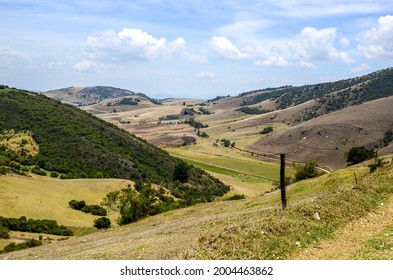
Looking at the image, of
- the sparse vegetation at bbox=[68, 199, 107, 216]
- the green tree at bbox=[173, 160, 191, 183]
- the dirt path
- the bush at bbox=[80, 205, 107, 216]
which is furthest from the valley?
the bush at bbox=[80, 205, 107, 216]

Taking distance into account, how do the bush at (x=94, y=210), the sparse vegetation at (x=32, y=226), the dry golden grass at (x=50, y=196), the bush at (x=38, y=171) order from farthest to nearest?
the bush at (x=38, y=171), the bush at (x=94, y=210), the dry golden grass at (x=50, y=196), the sparse vegetation at (x=32, y=226)

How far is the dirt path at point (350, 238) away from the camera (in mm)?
16016

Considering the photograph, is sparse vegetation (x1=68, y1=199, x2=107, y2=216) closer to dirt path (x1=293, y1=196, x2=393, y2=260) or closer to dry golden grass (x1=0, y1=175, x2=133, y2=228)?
dry golden grass (x1=0, y1=175, x2=133, y2=228)

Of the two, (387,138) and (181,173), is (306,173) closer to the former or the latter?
(181,173)

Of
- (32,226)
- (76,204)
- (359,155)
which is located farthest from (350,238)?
(76,204)

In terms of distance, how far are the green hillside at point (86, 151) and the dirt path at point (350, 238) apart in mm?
71714

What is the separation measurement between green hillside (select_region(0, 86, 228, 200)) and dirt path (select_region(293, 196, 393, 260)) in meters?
71.7

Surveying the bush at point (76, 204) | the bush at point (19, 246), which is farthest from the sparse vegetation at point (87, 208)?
the bush at point (19, 246)

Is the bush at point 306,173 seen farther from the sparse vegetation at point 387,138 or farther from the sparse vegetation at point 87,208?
the sparse vegetation at point 387,138

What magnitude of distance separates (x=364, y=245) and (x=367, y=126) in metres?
156

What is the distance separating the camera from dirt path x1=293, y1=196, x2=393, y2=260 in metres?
16.0

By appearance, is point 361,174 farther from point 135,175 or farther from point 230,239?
point 135,175
